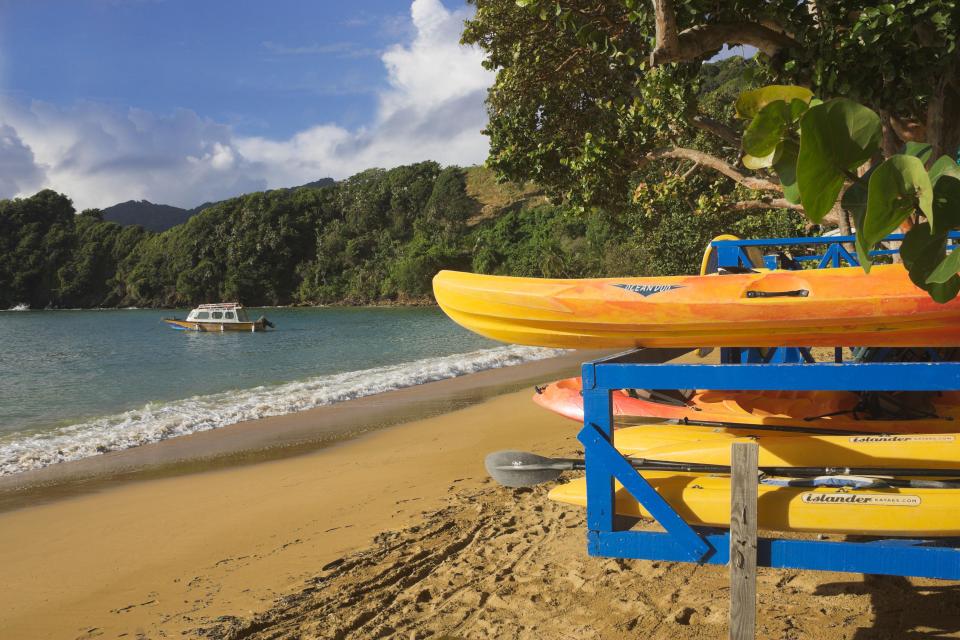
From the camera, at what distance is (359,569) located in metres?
4.09

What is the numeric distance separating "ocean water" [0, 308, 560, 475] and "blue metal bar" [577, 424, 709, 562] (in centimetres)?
814

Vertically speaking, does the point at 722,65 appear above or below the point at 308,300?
above

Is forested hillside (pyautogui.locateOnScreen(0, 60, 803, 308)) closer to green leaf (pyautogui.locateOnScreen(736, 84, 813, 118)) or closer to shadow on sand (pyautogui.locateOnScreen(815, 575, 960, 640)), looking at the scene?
shadow on sand (pyautogui.locateOnScreen(815, 575, 960, 640))

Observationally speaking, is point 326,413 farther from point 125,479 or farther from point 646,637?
point 646,637

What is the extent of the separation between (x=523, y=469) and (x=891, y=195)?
2792mm

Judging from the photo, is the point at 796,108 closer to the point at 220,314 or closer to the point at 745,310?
the point at 745,310

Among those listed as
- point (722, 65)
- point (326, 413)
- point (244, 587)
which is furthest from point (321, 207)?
point (244, 587)

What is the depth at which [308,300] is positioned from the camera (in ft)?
273

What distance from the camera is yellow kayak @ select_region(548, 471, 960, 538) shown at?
2.43 metres

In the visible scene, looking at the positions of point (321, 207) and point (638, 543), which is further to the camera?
point (321, 207)

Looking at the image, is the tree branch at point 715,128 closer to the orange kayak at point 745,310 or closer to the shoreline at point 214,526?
the shoreline at point 214,526

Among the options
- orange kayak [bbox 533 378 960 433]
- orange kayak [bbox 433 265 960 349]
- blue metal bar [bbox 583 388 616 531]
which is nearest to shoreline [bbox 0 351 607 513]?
orange kayak [bbox 533 378 960 433]

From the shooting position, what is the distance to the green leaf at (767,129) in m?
0.97

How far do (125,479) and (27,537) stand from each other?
6.07 ft
